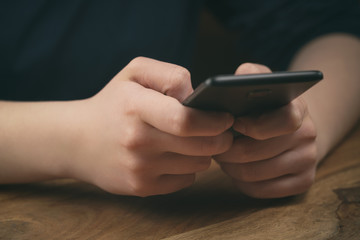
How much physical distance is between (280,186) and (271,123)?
0.10 metres

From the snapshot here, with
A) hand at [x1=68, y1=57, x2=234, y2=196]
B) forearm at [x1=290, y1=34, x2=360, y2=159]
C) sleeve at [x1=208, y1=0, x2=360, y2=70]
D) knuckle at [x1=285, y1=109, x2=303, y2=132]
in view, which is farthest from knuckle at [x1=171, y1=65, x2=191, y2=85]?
sleeve at [x1=208, y1=0, x2=360, y2=70]

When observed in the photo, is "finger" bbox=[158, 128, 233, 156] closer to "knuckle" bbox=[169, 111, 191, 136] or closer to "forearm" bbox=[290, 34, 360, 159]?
"knuckle" bbox=[169, 111, 191, 136]

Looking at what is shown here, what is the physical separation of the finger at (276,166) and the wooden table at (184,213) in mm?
33

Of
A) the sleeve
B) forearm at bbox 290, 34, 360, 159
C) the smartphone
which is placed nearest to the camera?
the smartphone

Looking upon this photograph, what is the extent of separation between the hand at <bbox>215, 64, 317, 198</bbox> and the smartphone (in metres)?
0.05

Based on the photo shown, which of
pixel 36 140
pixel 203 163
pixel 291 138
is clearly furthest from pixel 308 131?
pixel 36 140

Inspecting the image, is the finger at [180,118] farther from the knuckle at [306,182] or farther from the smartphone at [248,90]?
the knuckle at [306,182]

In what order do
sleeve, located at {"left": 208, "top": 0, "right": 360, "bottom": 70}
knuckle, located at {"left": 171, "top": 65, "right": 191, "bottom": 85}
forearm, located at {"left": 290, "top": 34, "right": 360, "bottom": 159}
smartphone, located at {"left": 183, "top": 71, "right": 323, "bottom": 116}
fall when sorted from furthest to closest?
sleeve, located at {"left": 208, "top": 0, "right": 360, "bottom": 70} < forearm, located at {"left": 290, "top": 34, "right": 360, "bottom": 159} < knuckle, located at {"left": 171, "top": 65, "right": 191, "bottom": 85} < smartphone, located at {"left": 183, "top": 71, "right": 323, "bottom": 116}

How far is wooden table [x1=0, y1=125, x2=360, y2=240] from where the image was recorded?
1.12 ft

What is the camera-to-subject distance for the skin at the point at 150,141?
0.33m

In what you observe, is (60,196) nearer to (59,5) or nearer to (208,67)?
(59,5)

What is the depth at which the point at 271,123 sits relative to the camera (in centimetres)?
34

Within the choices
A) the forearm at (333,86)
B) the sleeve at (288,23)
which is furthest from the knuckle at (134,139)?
the sleeve at (288,23)

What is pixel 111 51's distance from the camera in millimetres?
672
